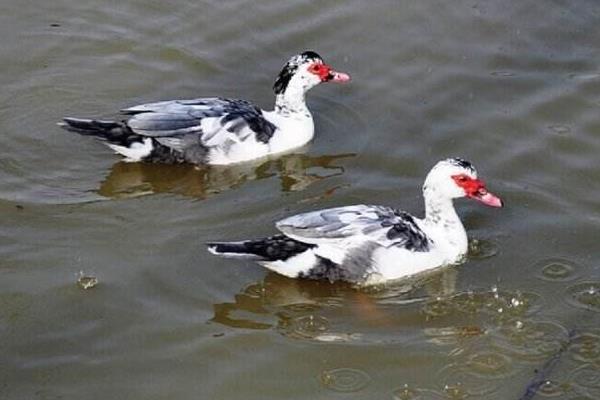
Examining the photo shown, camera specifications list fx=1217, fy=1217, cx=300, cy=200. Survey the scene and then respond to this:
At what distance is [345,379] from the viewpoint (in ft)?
21.1

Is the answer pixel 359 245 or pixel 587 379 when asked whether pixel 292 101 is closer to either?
pixel 359 245

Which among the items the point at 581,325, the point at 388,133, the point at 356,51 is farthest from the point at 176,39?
the point at 581,325

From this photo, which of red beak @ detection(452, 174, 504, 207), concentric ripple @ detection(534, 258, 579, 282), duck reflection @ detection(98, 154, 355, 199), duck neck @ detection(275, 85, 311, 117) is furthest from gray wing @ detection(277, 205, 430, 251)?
duck neck @ detection(275, 85, 311, 117)

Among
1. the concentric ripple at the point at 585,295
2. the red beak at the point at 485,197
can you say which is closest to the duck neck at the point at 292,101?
the red beak at the point at 485,197

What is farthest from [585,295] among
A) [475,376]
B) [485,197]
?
[475,376]

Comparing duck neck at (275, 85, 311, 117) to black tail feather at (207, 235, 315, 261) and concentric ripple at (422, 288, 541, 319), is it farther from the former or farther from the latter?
concentric ripple at (422, 288, 541, 319)

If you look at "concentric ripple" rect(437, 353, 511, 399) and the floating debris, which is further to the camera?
the floating debris

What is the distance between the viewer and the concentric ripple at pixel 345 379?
6344 millimetres

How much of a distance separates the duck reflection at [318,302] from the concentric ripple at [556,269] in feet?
1.74

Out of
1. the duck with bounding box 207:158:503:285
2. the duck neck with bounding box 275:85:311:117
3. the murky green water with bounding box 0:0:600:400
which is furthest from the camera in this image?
the duck neck with bounding box 275:85:311:117

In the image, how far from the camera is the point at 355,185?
336 inches

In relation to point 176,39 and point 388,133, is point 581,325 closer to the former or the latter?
point 388,133

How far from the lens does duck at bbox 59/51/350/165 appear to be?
343 inches

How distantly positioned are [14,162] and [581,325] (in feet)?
13.3
